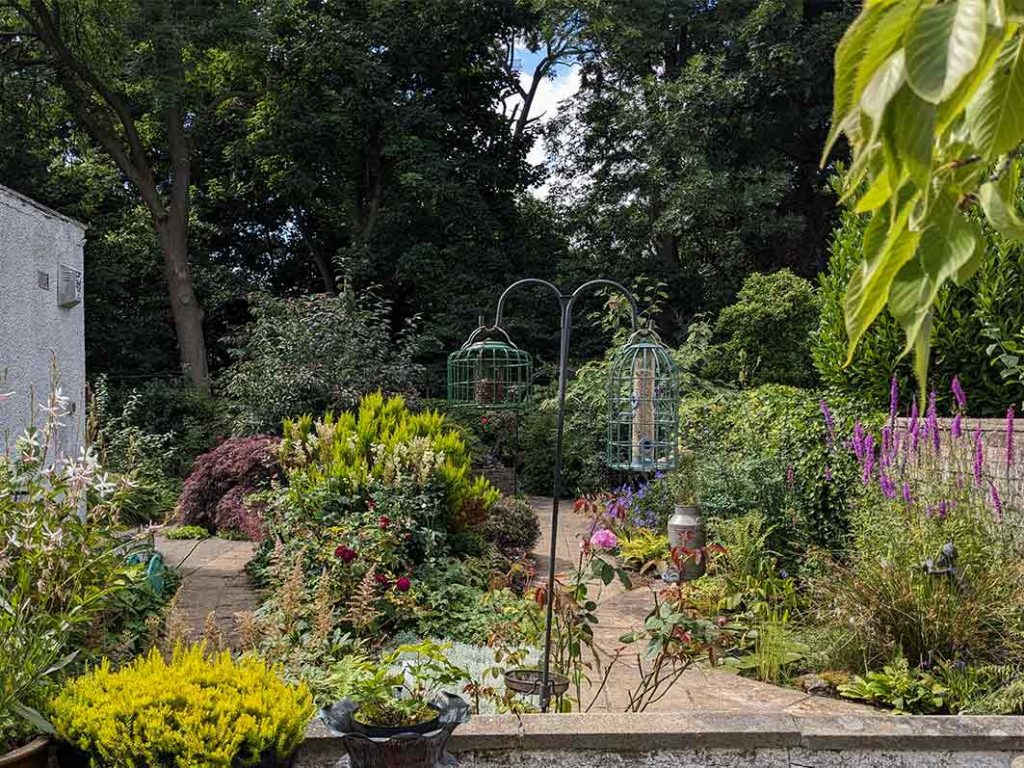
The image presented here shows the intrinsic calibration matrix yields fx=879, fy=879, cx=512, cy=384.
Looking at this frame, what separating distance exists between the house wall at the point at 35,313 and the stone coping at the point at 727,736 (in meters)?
3.51

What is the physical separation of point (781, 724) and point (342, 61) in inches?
597

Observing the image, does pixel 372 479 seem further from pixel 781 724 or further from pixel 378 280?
pixel 378 280

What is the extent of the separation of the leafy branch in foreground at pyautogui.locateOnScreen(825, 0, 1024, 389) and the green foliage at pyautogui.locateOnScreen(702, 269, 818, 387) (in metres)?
11.5

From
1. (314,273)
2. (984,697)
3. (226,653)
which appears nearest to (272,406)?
(226,653)

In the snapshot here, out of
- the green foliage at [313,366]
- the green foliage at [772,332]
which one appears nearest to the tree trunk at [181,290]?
the green foliage at [313,366]

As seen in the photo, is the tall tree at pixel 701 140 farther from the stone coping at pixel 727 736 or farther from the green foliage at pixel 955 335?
the stone coping at pixel 727 736

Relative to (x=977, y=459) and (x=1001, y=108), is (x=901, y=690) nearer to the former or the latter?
(x=977, y=459)

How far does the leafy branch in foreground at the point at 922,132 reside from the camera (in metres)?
0.57

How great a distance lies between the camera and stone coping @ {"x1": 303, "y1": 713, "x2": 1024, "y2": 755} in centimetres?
301

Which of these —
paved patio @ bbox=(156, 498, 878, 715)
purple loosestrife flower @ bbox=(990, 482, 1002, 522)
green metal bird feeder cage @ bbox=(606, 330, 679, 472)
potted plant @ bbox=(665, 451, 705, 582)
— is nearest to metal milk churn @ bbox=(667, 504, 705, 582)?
potted plant @ bbox=(665, 451, 705, 582)

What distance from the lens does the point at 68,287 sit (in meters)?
6.08

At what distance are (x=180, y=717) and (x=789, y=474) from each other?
16.0 feet

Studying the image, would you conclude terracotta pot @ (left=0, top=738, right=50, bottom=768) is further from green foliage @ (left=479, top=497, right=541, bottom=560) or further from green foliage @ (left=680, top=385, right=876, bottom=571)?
green foliage @ (left=680, top=385, right=876, bottom=571)

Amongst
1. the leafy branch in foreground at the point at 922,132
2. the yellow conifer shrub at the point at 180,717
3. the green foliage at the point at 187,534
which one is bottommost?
the green foliage at the point at 187,534
